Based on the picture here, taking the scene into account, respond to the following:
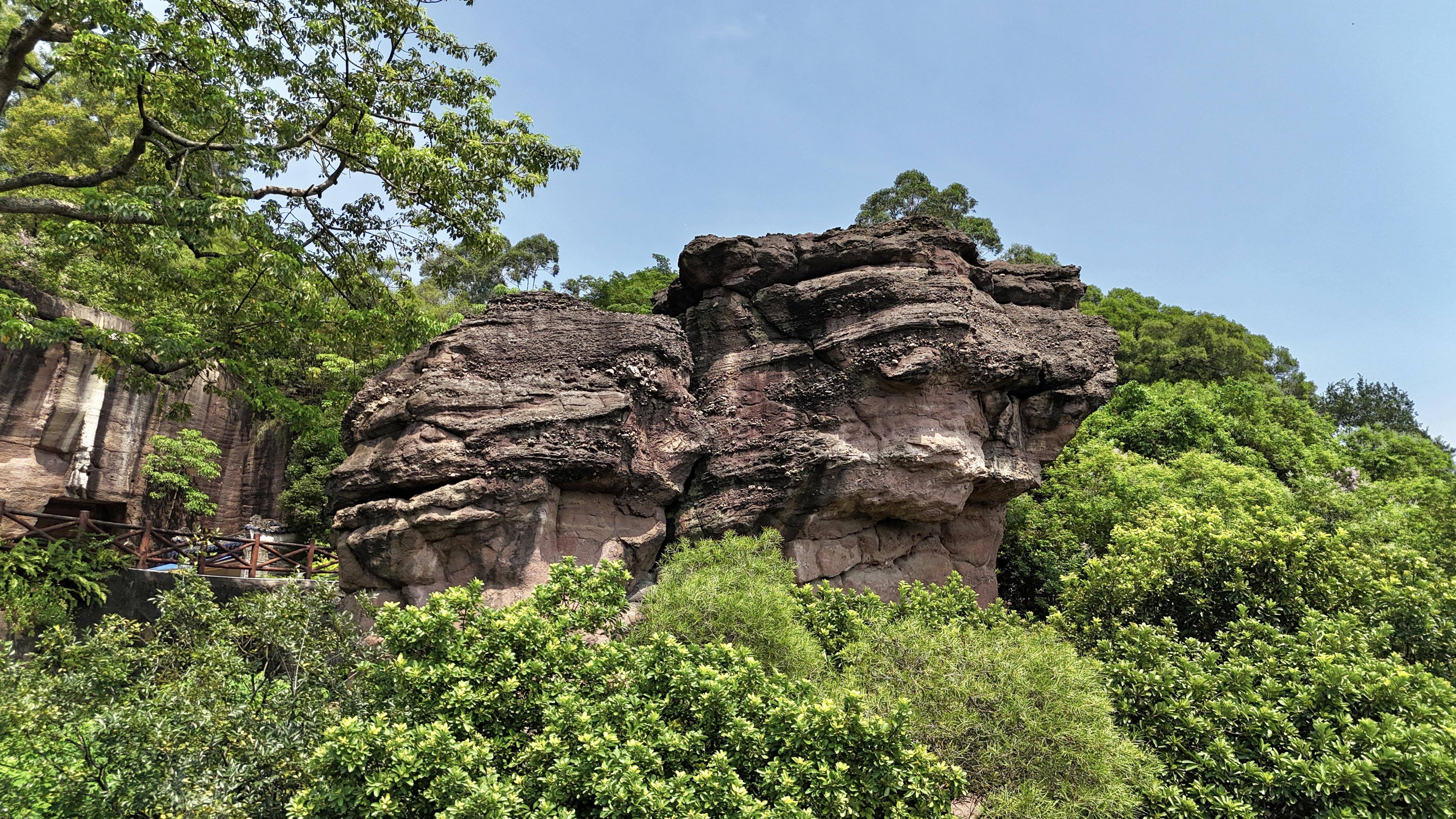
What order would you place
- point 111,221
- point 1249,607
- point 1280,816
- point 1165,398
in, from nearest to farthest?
point 1280,816 → point 1249,607 → point 111,221 → point 1165,398

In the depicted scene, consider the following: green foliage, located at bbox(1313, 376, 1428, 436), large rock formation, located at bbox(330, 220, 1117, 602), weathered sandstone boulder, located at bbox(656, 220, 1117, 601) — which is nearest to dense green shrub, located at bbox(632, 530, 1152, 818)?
large rock formation, located at bbox(330, 220, 1117, 602)

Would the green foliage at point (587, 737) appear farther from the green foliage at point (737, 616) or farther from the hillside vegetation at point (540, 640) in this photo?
the green foliage at point (737, 616)

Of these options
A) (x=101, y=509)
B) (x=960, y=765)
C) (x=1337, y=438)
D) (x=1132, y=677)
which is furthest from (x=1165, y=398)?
(x=101, y=509)

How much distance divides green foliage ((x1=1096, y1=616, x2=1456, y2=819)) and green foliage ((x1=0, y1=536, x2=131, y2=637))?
16.7 metres

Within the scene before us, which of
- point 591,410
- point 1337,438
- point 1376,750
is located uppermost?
point 1337,438

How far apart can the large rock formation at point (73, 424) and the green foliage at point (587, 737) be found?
10.6m

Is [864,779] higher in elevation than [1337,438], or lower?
lower

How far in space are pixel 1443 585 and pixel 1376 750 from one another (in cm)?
444

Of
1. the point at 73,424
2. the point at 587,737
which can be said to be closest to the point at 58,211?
the point at 587,737

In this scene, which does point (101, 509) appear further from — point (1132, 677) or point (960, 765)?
point (1132, 677)

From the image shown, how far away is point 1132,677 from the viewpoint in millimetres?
7898

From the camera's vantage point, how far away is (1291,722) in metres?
6.95

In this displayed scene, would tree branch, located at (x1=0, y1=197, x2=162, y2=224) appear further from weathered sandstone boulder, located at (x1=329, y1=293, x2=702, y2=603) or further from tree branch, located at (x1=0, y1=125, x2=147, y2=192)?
weathered sandstone boulder, located at (x1=329, y1=293, x2=702, y2=603)

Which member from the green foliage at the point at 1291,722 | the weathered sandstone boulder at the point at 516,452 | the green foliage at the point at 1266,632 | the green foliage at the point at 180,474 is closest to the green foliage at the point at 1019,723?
the green foliage at the point at 1291,722
